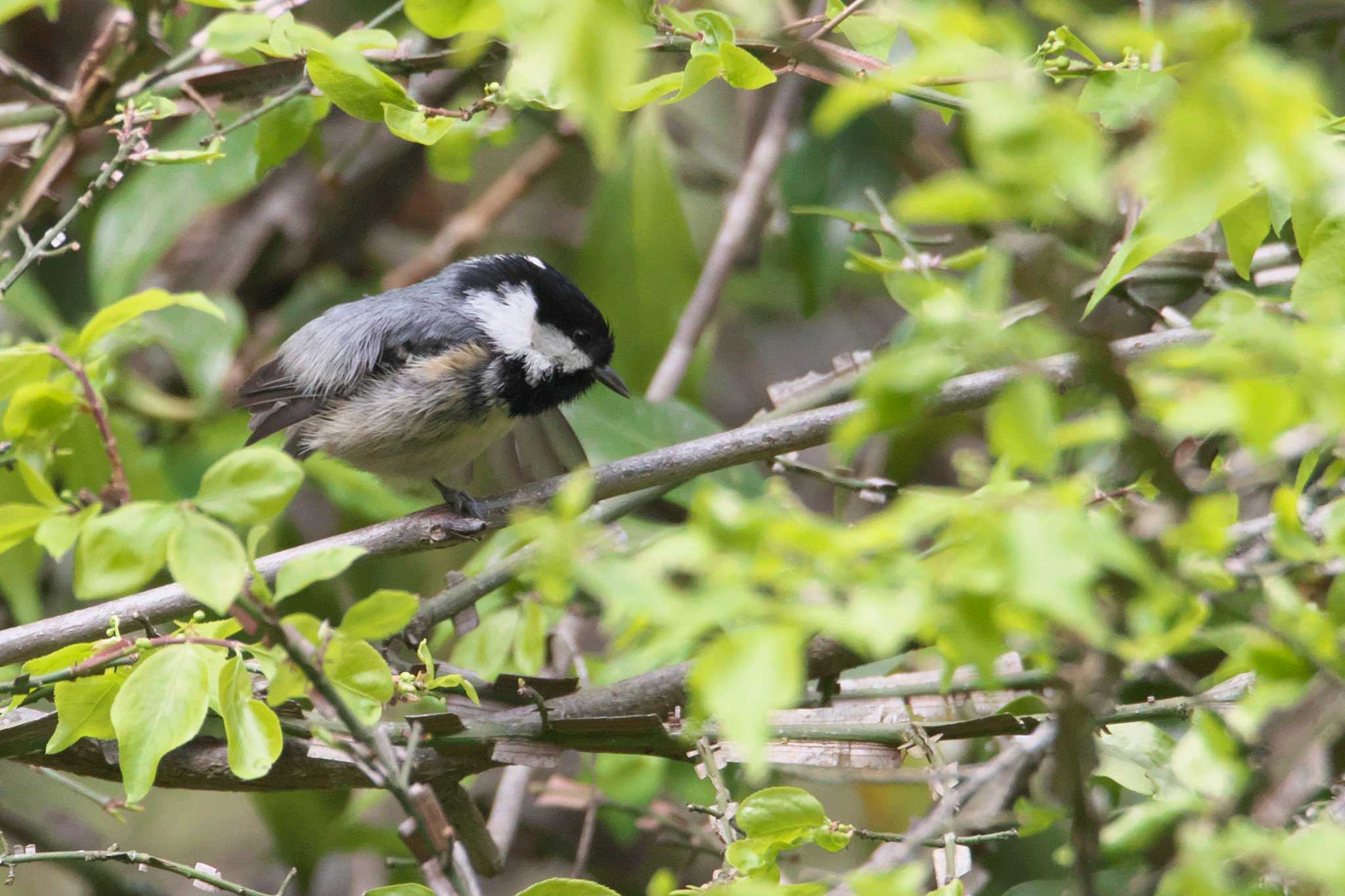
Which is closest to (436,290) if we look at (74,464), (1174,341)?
(74,464)

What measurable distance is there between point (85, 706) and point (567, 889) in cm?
54

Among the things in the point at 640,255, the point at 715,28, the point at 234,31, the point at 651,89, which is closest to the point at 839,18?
the point at 715,28

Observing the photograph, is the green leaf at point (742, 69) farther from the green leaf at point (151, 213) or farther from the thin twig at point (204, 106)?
the green leaf at point (151, 213)

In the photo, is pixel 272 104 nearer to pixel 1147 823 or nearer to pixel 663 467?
pixel 663 467

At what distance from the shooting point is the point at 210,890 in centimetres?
129

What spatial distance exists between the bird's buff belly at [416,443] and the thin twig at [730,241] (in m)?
0.56

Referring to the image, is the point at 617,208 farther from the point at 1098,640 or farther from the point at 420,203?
the point at 1098,640

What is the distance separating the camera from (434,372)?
2168 mm

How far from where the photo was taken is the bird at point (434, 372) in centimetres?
218

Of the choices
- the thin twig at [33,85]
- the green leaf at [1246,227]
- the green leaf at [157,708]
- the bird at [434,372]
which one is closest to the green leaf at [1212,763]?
the green leaf at [1246,227]

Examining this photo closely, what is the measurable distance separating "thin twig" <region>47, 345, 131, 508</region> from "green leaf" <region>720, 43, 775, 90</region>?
76 centimetres

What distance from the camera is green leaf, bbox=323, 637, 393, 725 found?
38.4 inches

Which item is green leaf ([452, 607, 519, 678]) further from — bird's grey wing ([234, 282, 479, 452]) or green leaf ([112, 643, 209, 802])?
green leaf ([112, 643, 209, 802])

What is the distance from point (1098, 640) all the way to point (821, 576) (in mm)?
155
